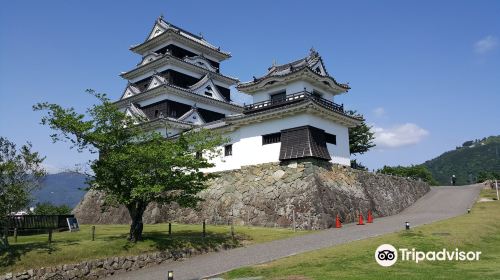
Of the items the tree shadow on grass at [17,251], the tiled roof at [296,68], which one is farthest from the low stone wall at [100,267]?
the tiled roof at [296,68]

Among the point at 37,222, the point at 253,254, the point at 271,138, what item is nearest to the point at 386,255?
the point at 253,254

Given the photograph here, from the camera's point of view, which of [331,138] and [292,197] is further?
[331,138]

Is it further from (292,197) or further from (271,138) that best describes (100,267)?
(271,138)

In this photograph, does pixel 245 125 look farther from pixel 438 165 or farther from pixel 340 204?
pixel 438 165

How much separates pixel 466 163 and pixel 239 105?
106 meters

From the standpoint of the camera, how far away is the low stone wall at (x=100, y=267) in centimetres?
1304

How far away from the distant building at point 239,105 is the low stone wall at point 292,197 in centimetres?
95

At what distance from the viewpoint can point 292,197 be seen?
2305cm

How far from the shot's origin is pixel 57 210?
126 feet

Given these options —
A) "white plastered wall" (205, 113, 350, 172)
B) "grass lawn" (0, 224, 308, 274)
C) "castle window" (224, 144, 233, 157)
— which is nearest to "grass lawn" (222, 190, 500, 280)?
"grass lawn" (0, 224, 308, 274)

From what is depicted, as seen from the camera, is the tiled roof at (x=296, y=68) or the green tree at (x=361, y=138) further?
the green tree at (x=361, y=138)

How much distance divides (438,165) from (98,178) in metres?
132

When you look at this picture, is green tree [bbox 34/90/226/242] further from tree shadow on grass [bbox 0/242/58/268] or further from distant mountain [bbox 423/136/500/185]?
distant mountain [bbox 423/136/500/185]

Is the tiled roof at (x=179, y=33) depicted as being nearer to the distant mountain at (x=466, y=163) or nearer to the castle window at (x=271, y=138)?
the castle window at (x=271, y=138)
